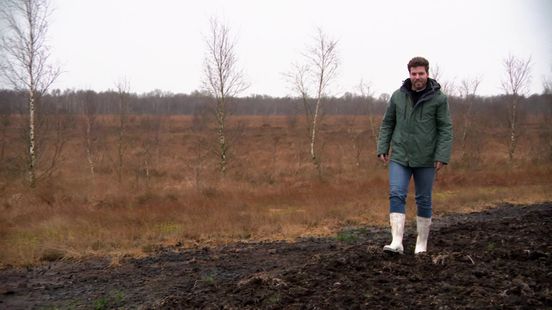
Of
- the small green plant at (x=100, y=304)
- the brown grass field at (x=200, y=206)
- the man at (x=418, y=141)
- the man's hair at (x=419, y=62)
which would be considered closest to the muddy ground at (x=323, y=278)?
the small green plant at (x=100, y=304)

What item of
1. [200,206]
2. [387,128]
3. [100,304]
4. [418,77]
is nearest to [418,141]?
[387,128]

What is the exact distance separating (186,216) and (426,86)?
24.9ft

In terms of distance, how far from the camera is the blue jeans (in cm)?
452

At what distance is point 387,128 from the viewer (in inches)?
190

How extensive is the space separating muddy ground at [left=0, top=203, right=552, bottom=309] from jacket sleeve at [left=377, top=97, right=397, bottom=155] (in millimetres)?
1137

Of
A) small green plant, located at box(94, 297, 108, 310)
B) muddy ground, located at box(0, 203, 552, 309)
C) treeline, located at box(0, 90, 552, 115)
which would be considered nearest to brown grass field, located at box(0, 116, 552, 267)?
muddy ground, located at box(0, 203, 552, 309)

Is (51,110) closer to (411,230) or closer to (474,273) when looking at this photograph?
(411,230)

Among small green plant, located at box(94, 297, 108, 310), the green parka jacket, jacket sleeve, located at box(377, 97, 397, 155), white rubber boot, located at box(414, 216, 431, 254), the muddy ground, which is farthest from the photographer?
jacket sleeve, located at box(377, 97, 397, 155)

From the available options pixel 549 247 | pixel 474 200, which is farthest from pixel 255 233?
pixel 474 200

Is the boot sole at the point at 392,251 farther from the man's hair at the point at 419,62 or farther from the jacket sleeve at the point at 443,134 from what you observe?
the man's hair at the point at 419,62

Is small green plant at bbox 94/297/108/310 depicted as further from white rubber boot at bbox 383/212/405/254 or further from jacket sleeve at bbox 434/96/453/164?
jacket sleeve at bbox 434/96/453/164

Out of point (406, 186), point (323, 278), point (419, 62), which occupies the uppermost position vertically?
point (419, 62)

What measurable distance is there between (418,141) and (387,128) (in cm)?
44

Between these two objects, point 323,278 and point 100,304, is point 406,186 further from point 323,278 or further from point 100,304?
point 100,304
